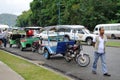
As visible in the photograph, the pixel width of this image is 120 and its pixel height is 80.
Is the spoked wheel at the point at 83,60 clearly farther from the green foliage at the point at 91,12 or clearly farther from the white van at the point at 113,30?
the green foliage at the point at 91,12

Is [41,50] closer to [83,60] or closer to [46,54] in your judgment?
[46,54]

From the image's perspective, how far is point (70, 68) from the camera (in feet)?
55.6

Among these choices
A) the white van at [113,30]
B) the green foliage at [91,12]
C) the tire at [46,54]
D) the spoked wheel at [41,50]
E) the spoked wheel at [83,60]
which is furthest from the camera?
the green foliage at [91,12]

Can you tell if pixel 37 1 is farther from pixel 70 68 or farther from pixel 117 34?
pixel 70 68

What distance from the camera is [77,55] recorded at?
18297mm

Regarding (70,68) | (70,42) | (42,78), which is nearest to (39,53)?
(70,42)

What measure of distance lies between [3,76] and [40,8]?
9824 centimetres

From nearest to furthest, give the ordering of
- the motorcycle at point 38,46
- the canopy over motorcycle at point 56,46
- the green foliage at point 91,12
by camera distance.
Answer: the canopy over motorcycle at point 56,46 < the motorcycle at point 38,46 < the green foliage at point 91,12

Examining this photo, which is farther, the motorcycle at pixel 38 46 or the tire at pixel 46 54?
the motorcycle at pixel 38 46

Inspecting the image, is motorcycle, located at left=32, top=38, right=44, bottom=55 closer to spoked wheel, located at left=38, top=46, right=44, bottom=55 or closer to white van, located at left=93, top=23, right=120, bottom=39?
spoked wheel, located at left=38, top=46, right=44, bottom=55

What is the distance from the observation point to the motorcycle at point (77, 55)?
17656mm

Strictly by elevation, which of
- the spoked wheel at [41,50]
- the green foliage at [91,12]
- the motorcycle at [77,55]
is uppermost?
the green foliage at [91,12]

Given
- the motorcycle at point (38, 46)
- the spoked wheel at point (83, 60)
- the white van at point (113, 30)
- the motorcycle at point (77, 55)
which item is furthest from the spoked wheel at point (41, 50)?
the white van at point (113, 30)

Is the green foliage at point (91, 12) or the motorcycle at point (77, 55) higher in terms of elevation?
the green foliage at point (91, 12)
